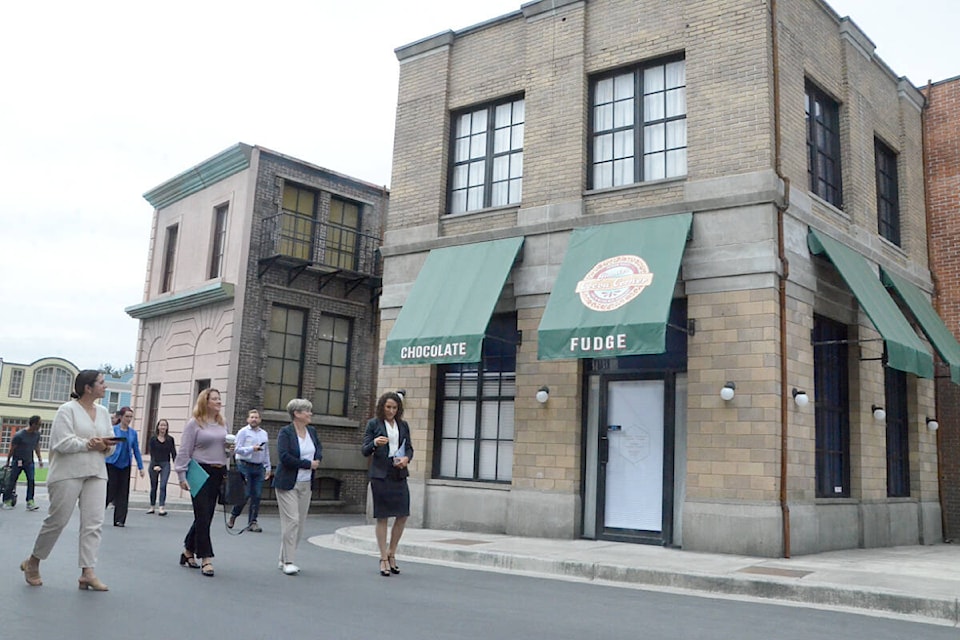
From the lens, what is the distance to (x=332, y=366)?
68.8 feet

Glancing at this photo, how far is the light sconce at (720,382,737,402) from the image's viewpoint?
37.1 feet

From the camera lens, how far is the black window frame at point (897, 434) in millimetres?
14820

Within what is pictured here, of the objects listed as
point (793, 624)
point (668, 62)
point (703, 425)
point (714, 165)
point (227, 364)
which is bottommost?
point (793, 624)

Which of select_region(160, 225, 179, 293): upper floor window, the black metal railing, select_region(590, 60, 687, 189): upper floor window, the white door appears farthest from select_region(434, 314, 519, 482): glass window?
select_region(160, 225, 179, 293): upper floor window

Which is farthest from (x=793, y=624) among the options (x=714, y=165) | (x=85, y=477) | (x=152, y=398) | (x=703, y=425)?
(x=152, y=398)

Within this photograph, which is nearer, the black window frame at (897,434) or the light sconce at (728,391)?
the light sconce at (728,391)

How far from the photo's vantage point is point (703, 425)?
38.2 feet

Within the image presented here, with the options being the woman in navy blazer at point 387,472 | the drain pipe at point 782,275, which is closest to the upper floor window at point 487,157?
the drain pipe at point 782,275

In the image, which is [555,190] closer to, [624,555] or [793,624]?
[624,555]

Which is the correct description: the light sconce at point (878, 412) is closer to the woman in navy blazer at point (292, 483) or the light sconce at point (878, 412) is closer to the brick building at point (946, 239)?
the brick building at point (946, 239)

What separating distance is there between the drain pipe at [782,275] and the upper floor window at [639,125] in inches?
52.4

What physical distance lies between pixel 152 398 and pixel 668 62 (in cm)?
1596

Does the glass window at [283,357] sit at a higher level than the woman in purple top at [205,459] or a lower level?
higher

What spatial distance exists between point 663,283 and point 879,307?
3.69 m
